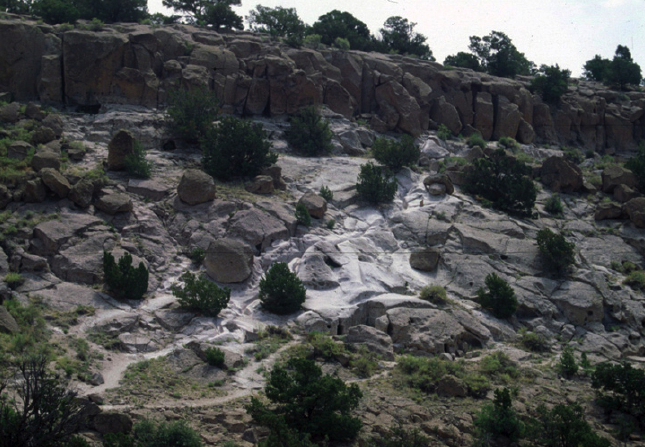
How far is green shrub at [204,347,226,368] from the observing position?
15.3m

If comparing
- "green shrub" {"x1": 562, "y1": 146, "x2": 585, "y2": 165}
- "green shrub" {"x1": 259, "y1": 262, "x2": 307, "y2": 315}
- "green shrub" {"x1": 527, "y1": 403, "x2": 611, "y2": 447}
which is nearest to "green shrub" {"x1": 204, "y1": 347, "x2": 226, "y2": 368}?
"green shrub" {"x1": 259, "y1": 262, "x2": 307, "y2": 315}

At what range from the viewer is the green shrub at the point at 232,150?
81.0 ft

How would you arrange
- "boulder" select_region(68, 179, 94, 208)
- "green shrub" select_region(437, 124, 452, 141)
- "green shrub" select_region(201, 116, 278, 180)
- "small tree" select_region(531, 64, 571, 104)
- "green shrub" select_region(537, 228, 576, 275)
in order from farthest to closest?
"small tree" select_region(531, 64, 571, 104)
"green shrub" select_region(437, 124, 452, 141)
"green shrub" select_region(201, 116, 278, 180)
"green shrub" select_region(537, 228, 576, 275)
"boulder" select_region(68, 179, 94, 208)

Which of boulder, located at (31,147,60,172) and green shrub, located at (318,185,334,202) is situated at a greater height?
boulder, located at (31,147,60,172)

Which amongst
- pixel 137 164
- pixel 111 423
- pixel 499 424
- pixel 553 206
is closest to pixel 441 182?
pixel 553 206

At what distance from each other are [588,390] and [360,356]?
6.50 metres

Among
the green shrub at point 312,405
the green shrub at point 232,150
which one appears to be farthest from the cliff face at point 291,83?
the green shrub at point 312,405

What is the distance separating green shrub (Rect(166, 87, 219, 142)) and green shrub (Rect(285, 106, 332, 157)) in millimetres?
4439

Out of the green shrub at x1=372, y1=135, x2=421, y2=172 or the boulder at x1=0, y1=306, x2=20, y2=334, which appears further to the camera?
the green shrub at x1=372, y1=135, x2=421, y2=172

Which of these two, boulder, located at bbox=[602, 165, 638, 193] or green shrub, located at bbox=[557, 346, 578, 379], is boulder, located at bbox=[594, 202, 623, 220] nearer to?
boulder, located at bbox=[602, 165, 638, 193]

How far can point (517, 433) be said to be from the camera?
43.7ft

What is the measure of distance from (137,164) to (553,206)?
19728 mm

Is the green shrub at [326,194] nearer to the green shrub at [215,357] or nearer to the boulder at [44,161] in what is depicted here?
the boulder at [44,161]

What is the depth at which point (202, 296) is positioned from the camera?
1777 cm
